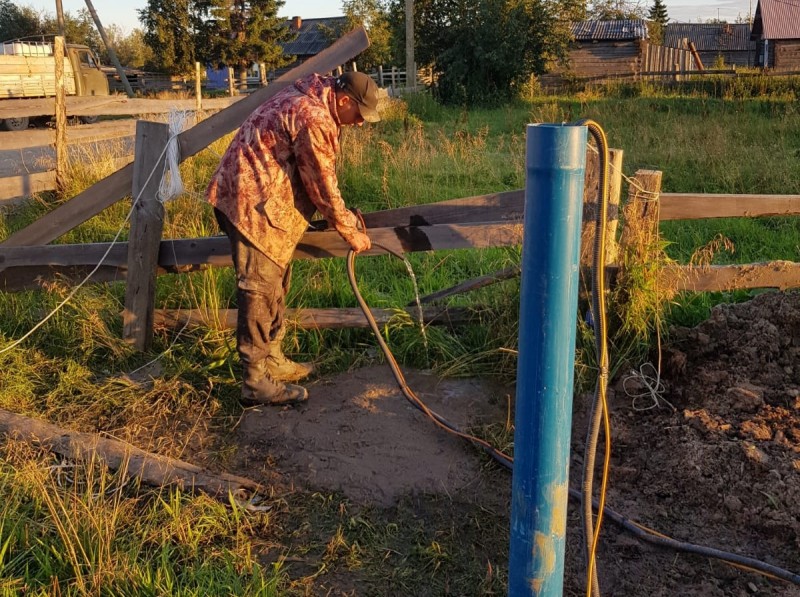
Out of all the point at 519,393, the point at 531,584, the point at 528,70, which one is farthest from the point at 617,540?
the point at 528,70

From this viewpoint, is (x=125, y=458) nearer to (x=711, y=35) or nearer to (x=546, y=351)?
(x=546, y=351)

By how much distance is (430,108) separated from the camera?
20.8 m

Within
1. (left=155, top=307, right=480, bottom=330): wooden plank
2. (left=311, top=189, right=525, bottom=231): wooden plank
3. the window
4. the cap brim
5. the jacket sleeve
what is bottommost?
(left=155, top=307, right=480, bottom=330): wooden plank

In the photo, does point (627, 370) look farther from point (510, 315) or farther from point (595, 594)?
point (595, 594)

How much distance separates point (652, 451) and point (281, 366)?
7.26 feet

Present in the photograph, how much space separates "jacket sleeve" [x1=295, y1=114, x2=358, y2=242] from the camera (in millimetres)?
4020

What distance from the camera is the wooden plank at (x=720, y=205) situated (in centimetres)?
436

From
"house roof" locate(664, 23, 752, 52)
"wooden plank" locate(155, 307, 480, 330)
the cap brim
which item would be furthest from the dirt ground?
"house roof" locate(664, 23, 752, 52)

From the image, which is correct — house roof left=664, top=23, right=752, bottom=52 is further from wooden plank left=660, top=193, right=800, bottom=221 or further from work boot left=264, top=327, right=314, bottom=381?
work boot left=264, top=327, right=314, bottom=381

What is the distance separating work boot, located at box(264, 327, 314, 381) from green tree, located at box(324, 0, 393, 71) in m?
35.9

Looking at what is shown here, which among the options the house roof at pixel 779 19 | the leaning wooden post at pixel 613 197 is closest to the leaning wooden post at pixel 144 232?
the leaning wooden post at pixel 613 197

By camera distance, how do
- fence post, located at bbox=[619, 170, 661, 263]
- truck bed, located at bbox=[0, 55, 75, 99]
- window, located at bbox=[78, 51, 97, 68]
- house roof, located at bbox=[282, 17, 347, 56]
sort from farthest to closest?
house roof, located at bbox=[282, 17, 347, 56], window, located at bbox=[78, 51, 97, 68], truck bed, located at bbox=[0, 55, 75, 99], fence post, located at bbox=[619, 170, 661, 263]

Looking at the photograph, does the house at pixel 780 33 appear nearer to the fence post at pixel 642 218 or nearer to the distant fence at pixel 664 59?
the distant fence at pixel 664 59

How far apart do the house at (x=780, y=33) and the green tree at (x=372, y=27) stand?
1969 cm
